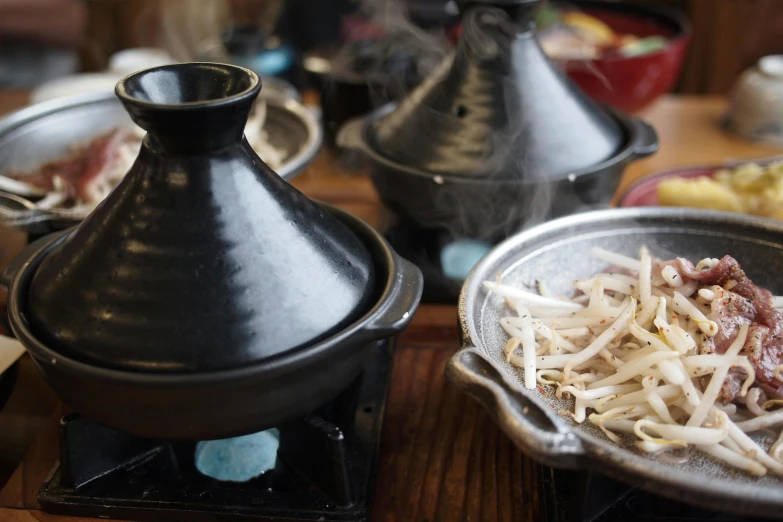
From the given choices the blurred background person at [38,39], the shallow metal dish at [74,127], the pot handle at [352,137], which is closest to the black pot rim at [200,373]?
the pot handle at [352,137]

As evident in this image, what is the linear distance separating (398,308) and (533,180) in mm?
657

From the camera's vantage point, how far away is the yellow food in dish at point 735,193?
200 cm

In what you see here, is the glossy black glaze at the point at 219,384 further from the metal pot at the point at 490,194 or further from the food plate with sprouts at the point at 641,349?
the metal pot at the point at 490,194

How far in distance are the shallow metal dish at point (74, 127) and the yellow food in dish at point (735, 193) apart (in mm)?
1145

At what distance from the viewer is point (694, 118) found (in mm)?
3078

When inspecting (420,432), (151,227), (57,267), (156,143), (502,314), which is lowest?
(420,432)

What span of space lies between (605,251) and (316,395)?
0.81 metres

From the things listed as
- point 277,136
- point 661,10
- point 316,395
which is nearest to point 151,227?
point 316,395

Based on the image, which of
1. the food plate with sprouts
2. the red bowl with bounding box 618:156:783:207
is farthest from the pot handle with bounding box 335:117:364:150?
the red bowl with bounding box 618:156:783:207

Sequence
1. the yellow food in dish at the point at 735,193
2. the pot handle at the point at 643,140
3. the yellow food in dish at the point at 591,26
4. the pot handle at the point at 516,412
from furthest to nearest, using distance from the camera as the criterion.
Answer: the yellow food in dish at the point at 591,26 → the yellow food in dish at the point at 735,193 → the pot handle at the point at 643,140 → the pot handle at the point at 516,412

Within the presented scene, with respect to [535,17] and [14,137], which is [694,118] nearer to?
[535,17]

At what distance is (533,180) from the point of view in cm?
163

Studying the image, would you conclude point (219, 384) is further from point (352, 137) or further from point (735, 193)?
point (735, 193)

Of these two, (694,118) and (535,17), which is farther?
(694,118)
